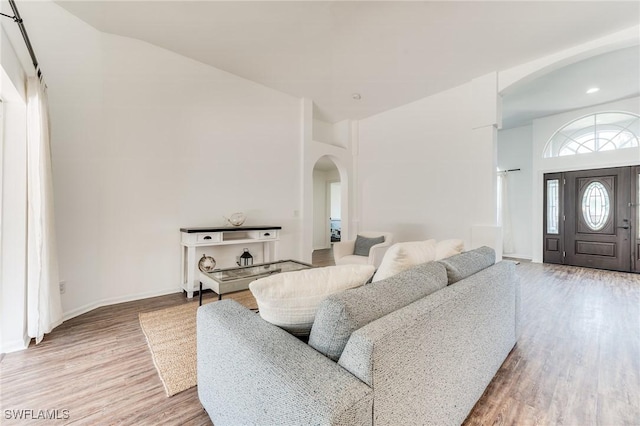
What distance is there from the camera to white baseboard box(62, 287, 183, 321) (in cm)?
261

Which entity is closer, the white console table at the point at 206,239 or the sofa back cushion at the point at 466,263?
the sofa back cushion at the point at 466,263

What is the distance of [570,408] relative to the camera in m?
1.50

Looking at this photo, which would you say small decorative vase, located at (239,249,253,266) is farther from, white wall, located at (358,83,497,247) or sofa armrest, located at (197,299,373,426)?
white wall, located at (358,83,497,247)

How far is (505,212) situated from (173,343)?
703 centimetres

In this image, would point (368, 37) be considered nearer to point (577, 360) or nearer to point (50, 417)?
point (577, 360)

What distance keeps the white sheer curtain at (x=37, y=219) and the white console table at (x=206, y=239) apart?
1239 mm

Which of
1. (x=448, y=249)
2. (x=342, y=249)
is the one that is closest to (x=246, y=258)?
(x=342, y=249)

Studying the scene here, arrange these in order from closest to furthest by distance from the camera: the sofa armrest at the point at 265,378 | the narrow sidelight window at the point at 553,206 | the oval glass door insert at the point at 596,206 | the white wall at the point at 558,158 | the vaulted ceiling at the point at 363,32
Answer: the sofa armrest at the point at 265,378 < the vaulted ceiling at the point at 363,32 < the white wall at the point at 558,158 < the oval glass door insert at the point at 596,206 < the narrow sidelight window at the point at 553,206

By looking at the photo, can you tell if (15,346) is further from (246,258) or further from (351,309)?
(351,309)

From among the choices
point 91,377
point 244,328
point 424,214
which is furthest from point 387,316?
point 424,214

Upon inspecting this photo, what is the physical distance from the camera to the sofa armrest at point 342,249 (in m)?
3.86

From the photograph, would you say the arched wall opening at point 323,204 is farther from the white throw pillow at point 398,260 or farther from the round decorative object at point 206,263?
the white throw pillow at point 398,260

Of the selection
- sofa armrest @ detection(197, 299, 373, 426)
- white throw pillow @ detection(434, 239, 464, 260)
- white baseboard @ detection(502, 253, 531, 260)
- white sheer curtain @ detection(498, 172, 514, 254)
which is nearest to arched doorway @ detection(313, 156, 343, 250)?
white sheer curtain @ detection(498, 172, 514, 254)

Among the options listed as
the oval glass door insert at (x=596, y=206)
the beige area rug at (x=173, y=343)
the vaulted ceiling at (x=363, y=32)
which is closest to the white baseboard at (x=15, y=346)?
the beige area rug at (x=173, y=343)
